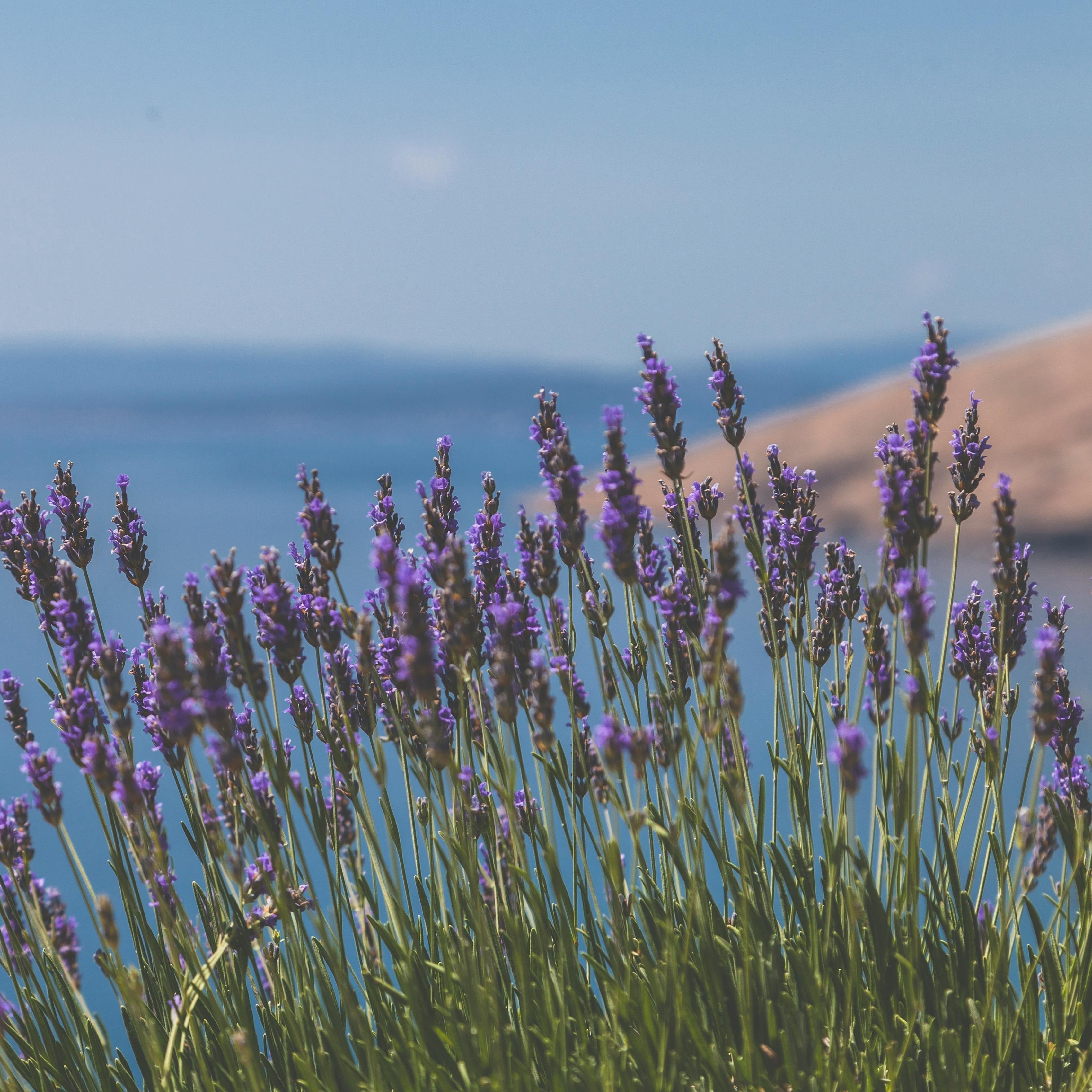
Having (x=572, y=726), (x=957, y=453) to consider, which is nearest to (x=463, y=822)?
(x=572, y=726)

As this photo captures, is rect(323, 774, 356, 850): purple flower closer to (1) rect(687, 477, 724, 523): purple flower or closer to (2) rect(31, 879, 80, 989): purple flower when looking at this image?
(2) rect(31, 879, 80, 989): purple flower

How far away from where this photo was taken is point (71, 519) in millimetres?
2117

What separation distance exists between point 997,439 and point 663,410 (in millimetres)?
13352

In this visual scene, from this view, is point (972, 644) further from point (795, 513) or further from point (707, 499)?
point (707, 499)

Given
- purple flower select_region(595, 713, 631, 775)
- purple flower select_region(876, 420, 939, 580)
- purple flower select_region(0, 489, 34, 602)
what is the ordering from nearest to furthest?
purple flower select_region(595, 713, 631, 775)
purple flower select_region(876, 420, 939, 580)
purple flower select_region(0, 489, 34, 602)

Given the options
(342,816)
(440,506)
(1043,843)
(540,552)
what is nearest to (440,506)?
(440,506)

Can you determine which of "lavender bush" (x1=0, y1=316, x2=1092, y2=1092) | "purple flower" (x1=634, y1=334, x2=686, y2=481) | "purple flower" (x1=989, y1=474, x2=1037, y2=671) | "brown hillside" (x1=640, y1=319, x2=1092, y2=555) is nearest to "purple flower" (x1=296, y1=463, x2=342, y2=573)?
"lavender bush" (x1=0, y1=316, x2=1092, y2=1092)

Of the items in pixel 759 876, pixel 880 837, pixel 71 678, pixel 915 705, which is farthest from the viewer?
pixel 880 837

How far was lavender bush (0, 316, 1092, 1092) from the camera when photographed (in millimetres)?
1621

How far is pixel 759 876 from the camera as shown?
2.06 meters

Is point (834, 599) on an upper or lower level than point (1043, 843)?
upper

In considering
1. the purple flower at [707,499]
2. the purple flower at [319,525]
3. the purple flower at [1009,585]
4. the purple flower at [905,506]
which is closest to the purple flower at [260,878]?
the purple flower at [319,525]

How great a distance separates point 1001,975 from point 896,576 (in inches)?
30.9

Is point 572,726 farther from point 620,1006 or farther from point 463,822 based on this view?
point 620,1006
